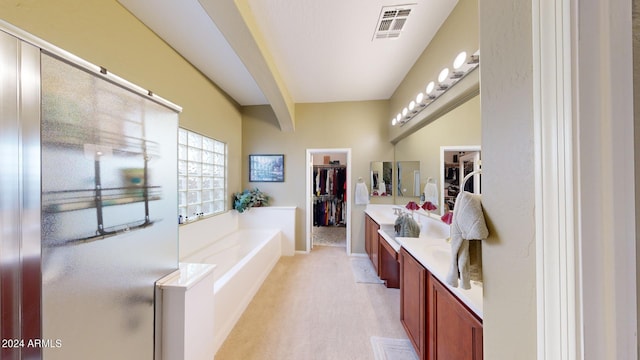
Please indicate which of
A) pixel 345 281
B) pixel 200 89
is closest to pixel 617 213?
pixel 345 281

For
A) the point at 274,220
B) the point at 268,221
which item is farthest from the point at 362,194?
the point at 268,221

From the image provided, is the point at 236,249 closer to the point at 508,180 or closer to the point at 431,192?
the point at 431,192

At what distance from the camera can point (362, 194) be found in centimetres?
378

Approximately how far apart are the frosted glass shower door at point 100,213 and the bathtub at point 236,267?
2.60ft

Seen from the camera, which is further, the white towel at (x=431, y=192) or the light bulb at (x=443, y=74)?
the white towel at (x=431, y=192)

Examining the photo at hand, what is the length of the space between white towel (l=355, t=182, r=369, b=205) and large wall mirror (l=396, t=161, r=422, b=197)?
0.53 meters

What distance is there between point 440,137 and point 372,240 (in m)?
1.81

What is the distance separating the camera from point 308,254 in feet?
12.7

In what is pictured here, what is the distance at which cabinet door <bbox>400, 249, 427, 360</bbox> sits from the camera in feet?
4.58

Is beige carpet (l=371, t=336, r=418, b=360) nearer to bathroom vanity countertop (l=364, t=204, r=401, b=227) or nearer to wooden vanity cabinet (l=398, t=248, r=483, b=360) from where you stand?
wooden vanity cabinet (l=398, t=248, r=483, b=360)

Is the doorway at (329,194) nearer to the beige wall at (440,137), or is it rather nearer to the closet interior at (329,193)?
the closet interior at (329,193)

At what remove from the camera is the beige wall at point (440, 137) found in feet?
5.26

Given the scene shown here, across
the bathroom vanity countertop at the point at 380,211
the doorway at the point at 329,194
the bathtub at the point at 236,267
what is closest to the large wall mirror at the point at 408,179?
the bathroom vanity countertop at the point at 380,211

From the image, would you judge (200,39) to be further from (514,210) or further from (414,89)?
(514,210)
